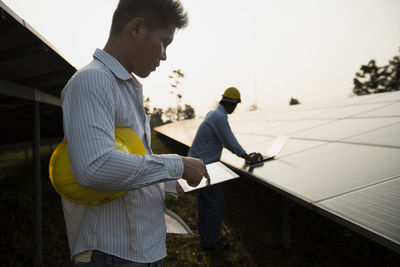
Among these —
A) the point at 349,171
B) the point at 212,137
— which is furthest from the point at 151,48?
the point at 212,137

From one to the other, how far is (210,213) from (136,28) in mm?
2906

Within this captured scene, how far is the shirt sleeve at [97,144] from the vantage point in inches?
30.2

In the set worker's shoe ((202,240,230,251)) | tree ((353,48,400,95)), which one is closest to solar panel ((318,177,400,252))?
worker's shoe ((202,240,230,251))

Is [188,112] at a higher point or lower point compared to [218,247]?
higher

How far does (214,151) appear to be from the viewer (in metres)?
3.61

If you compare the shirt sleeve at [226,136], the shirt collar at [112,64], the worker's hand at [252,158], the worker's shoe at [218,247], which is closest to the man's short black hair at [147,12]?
the shirt collar at [112,64]

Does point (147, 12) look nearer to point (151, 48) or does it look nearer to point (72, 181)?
point (151, 48)

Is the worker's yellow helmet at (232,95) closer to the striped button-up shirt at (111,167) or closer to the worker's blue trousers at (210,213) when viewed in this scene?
the worker's blue trousers at (210,213)

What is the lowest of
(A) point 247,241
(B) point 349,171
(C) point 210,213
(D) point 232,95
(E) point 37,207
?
(A) point 247,241

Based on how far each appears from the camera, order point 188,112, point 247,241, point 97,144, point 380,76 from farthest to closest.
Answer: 1. point 188,112
2. point 380,76
3. point 247,241
4. point 97,144

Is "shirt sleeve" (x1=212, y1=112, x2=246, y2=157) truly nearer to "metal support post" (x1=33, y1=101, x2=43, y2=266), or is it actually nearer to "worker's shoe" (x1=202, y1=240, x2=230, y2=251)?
"worker's shoe" (x1=202, y1=240, x2=230, y2=251)

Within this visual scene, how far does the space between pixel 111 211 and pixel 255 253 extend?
3.12m

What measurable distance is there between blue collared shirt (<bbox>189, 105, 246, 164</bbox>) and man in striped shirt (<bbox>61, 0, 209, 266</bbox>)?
88.9 inches

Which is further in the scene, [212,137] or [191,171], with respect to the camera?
[212,137]
